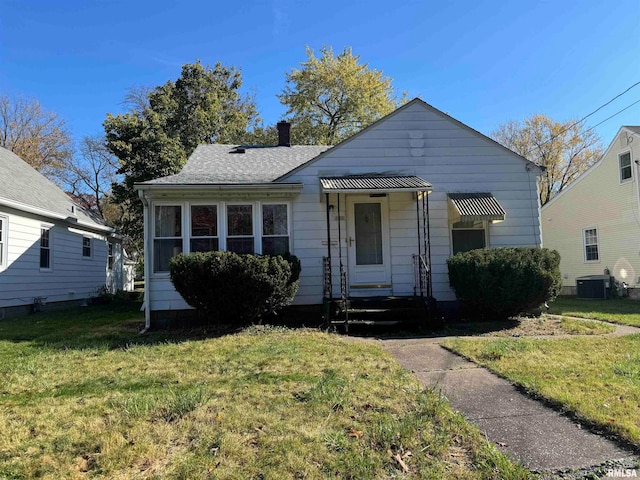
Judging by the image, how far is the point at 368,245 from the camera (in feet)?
31.5

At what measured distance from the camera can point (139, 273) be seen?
108 ft

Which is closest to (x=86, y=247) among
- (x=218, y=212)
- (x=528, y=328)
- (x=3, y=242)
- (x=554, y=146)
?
(x=3, y=242)

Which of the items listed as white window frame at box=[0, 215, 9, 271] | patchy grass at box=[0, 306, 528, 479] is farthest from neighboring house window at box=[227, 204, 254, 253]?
white window frame at box=[0, 215, 9, 271]

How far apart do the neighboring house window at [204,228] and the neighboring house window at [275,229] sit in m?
1.05

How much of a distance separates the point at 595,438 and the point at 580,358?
268 centimetres

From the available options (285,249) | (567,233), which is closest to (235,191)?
(285,249)

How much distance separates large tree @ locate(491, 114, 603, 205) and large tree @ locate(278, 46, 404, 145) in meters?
9.81

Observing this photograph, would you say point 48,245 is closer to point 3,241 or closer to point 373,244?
point 3,241

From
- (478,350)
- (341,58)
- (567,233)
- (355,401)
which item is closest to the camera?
(355,401)

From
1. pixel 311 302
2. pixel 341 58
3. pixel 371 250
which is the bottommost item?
pixel 311 302

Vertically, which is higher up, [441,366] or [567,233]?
[567,233]

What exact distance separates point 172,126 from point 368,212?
14.4 meters

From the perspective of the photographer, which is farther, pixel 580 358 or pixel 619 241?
pixel 619 241

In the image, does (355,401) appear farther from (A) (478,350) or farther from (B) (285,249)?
(B) (285,249)
